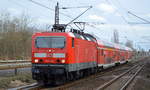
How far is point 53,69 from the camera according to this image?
52.3 ft

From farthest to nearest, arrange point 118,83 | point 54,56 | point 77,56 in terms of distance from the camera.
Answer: point 118,83, point 77,56, point 54,56

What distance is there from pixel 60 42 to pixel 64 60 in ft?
3.81

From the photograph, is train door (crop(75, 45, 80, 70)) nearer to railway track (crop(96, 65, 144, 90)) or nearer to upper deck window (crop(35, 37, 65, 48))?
upper deck window (crop(35, 37, 65, 48))

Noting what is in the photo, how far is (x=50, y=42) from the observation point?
16500mm

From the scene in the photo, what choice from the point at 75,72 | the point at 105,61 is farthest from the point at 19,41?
the point at 75,72

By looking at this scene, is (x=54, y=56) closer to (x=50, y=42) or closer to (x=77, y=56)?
(x=50, y=42)

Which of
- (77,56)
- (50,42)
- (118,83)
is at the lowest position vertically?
(118,83)

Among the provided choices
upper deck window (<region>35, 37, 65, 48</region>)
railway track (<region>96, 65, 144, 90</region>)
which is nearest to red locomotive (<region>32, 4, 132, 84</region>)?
upper deck window (<region>35, 37, 65, 48</region>)

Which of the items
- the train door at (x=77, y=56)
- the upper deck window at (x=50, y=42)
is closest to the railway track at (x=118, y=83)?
the train door at (x=77, y=56)

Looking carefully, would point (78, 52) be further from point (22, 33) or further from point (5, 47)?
point (22, 33)

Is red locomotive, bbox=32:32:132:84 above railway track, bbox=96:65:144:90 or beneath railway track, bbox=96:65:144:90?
above

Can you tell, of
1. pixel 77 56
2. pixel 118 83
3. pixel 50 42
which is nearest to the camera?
pixel 50 42

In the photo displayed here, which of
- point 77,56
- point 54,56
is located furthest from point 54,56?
point 77,56

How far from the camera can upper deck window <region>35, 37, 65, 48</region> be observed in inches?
642
